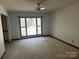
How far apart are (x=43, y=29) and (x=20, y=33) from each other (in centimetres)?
210

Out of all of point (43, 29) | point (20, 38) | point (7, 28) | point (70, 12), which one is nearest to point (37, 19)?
point (43, 29)

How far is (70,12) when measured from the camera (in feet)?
14.1

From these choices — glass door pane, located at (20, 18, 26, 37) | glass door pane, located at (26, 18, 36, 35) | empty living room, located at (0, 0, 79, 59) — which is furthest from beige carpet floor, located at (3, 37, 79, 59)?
glass door pane, located at (26, 18, 36, 35)

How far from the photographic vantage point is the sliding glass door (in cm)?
650

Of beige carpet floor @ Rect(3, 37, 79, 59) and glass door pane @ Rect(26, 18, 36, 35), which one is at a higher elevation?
glass door pane @ Rect(26, 18, 36, 35)

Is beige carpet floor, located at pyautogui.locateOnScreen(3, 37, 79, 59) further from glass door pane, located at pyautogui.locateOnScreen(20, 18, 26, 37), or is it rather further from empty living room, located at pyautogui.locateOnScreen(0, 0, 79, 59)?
glass door pane, located at pyautogui.locateOnScreen(20, 18, 26, 37)

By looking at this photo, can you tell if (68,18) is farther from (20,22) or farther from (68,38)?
(20,22)

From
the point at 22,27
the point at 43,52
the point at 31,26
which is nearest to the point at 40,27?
the point at 31,26

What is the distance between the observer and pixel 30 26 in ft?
22.1

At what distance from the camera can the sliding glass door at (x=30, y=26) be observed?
21.3 ft

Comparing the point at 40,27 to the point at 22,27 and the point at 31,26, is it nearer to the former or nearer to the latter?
the point at 31,26

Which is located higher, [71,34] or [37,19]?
[37,19]

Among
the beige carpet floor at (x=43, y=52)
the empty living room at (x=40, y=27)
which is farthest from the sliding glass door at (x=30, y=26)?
the beige carpet floor at (x=43, y=52)

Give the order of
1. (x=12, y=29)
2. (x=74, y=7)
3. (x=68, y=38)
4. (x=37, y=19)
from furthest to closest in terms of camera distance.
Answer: (x=37, y=19) → (x=12, y=29) → (x=68, y=38) → (x=74, y=7)
